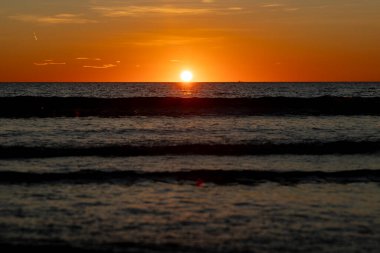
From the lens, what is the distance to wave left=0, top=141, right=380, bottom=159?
27.2 m

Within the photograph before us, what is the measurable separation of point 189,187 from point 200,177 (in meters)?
2.04

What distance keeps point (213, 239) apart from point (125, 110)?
42710mm

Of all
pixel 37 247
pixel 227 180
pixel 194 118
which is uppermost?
pixel 194 118

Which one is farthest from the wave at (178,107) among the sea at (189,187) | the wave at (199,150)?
the wave at (199,150)

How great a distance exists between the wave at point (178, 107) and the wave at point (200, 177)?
2905 centimetres

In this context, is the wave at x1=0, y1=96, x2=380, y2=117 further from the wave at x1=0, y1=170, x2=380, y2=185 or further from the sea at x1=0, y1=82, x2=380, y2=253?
the wave at x1=0, y1=170, x2=380, y2=185

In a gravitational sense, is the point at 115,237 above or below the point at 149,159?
below

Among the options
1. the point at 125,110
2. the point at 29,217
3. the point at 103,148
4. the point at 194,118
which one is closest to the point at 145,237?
the point at 29,217

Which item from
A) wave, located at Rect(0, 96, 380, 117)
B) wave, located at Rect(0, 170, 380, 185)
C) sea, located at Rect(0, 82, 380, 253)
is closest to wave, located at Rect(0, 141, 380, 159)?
sea, located at Rect(0, 82, 380, 253)

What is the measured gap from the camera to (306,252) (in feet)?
39.3

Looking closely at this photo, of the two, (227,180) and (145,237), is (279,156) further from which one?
(145,237)

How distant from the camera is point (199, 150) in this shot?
28891 millimetres

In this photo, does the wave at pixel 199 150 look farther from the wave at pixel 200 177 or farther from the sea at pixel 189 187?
the wave at pixel 200 177

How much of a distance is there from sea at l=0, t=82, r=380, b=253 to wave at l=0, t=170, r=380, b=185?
4 cm
